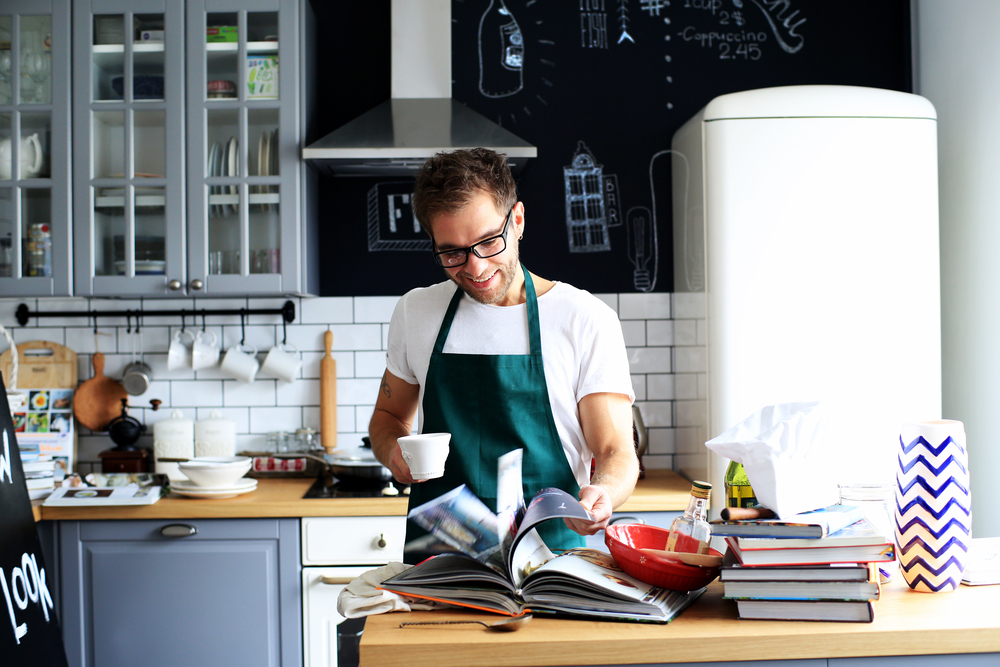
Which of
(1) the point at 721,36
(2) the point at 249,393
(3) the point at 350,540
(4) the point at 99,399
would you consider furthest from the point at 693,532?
(4) the point at 99,399

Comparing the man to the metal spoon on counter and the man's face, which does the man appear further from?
the metal spoon on counter

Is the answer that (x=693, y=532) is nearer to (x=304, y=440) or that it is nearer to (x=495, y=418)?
(x=495, y=418)

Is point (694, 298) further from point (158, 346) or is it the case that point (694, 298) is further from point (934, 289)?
point (158, 346)

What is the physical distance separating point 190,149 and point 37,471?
1.28 metres

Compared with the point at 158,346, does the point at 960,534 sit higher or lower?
lower

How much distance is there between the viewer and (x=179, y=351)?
9.50 ft

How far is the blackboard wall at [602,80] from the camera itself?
2984mm

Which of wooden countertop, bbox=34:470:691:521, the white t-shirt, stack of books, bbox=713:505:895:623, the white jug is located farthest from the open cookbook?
the white jug

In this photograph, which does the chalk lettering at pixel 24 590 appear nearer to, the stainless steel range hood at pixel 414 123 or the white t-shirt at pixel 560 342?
the white t-shirt at pixel 560 342

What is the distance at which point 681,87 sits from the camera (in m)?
3.01

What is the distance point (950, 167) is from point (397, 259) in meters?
2.00

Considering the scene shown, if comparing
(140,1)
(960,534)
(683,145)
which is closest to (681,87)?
(683,145)

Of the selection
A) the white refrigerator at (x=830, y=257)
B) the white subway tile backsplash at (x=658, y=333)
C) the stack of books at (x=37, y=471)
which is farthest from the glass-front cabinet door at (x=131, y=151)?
the white refrigerator at (x=830, y=257)

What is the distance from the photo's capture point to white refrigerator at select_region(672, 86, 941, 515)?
2.40m
